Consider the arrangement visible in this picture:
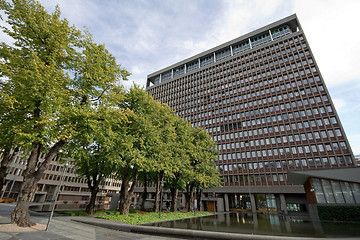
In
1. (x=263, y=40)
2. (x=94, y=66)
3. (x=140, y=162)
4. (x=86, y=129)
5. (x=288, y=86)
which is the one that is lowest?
(x=140, y=162)

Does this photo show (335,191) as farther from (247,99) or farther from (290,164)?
(247,99)

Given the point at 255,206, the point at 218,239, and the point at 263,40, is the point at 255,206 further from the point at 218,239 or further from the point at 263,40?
the point at 263,40

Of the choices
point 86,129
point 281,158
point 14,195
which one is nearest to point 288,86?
point 281,158

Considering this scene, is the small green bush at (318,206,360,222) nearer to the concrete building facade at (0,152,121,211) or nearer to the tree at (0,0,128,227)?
the tree at (0,0,128,227)

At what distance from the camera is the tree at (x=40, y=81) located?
11.1 meters

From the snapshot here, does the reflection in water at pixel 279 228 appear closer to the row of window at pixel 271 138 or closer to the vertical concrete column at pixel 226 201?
the row of window at pixel 271 138

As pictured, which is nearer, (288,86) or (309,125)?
(309,125)

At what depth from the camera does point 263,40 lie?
71438 millimetres

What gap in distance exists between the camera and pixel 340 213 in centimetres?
2334

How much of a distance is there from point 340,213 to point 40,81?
3533cm

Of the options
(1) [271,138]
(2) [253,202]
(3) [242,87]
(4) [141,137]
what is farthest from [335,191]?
(3) [242,87]

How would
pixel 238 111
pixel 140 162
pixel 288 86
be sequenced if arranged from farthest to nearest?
pixel 238 111 → pixel 288 86 → pixel 140 162

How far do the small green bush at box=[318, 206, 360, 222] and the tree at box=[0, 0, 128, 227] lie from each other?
3193cm

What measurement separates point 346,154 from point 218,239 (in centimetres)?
5287
